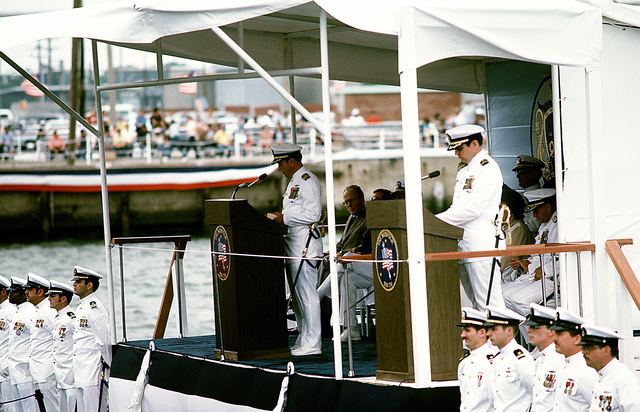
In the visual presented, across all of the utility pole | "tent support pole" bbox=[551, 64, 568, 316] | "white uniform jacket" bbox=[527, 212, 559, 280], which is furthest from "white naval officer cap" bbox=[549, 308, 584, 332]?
the utility pole

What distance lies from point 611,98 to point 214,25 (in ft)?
10.5

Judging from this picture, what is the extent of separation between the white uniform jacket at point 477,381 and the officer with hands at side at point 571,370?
50cm

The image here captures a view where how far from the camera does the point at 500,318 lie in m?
6.28

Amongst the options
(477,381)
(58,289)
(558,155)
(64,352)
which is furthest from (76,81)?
(477,381)

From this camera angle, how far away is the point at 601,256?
289 inches

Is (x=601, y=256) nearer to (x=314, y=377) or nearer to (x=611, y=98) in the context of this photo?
(x=611, y=98)

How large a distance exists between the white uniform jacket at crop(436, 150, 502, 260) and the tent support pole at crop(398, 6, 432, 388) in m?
0.77

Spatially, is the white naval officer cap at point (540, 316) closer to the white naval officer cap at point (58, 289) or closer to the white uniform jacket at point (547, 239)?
the white uniform jacket at point (547, 239)

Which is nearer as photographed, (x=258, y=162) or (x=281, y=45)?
(x=281, y=45)

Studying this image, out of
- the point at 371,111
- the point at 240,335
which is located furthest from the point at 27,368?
the point at 371,111

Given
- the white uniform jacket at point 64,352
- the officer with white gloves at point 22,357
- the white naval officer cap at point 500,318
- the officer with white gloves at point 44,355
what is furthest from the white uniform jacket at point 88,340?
the white naval officer cap at point 500,318

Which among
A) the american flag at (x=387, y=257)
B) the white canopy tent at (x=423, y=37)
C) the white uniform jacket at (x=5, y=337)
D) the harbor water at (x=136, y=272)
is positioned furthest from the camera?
the harbor water at (x=136, y=272)

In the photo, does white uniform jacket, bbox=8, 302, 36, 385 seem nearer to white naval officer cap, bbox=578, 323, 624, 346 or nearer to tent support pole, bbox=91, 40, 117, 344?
tent support pole, bbox=91, 40, 117, 344

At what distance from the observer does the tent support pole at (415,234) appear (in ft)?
21.2
